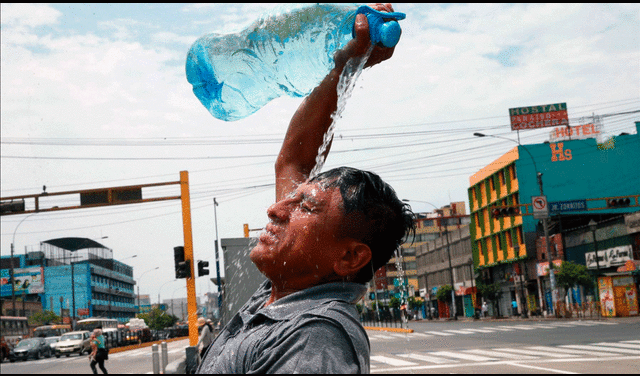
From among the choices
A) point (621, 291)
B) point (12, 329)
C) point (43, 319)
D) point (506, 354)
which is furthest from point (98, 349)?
point (43, 319)

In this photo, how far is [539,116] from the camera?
59375 millimetres

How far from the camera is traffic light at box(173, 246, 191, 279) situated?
52.1ft

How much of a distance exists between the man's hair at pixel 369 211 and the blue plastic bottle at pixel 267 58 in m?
0.99

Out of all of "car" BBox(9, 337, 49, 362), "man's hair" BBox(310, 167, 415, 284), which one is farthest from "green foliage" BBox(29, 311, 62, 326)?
"man's hair" BBox(310, 167, 415, 284)

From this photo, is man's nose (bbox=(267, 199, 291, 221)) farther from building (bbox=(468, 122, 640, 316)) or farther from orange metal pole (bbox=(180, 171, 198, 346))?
building (bbox=(468, 122, 640, 316))

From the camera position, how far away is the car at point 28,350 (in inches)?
1407

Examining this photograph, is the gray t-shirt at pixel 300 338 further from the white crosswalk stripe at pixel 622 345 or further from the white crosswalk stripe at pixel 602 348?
the white crosswalk stripe at pixel 622 345

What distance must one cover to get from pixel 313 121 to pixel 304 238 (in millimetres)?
530

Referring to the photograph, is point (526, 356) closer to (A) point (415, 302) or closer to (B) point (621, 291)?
(B) point (621, 291)

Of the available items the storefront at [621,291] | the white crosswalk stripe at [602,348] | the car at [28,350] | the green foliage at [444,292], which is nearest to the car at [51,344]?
the car at [28,350]

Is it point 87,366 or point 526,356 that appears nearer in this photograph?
point 526,356

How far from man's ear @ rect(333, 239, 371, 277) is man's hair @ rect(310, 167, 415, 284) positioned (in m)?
0.02

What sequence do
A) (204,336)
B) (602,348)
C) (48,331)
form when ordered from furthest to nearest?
(48,331), (602,348), (204,336)

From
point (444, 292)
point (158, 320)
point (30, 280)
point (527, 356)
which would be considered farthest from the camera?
point (158, 320)
